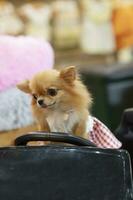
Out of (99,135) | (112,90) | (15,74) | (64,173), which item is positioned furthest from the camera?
(112,90)

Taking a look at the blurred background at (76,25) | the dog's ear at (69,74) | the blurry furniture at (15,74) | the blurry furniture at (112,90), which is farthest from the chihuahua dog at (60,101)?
the blurred background at (76,25)

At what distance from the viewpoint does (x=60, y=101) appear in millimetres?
681

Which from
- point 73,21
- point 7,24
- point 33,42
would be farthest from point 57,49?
point 33,42

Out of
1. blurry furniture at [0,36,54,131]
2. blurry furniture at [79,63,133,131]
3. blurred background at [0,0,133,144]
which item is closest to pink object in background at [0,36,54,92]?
blurry furniture at [0,36,54,131]

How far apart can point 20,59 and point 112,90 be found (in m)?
0.76

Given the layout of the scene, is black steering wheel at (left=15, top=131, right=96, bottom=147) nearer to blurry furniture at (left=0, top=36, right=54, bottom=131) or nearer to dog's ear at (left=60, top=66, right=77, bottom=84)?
dog's ear at (left=60, top=66, right=77, bottom=84)

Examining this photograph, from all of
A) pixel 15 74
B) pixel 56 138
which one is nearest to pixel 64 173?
pixel 56 138

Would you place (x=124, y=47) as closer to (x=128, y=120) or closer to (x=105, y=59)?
(x=105, y=59)

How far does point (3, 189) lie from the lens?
2.03 feet

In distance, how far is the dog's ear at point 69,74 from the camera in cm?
68

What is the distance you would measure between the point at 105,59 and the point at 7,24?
21.4 inches

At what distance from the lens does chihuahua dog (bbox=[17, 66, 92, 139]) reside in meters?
0.67

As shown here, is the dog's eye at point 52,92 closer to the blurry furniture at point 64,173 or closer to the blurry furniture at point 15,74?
the blurry furniture at point 64,173

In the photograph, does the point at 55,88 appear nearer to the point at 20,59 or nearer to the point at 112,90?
the point at 20,59
